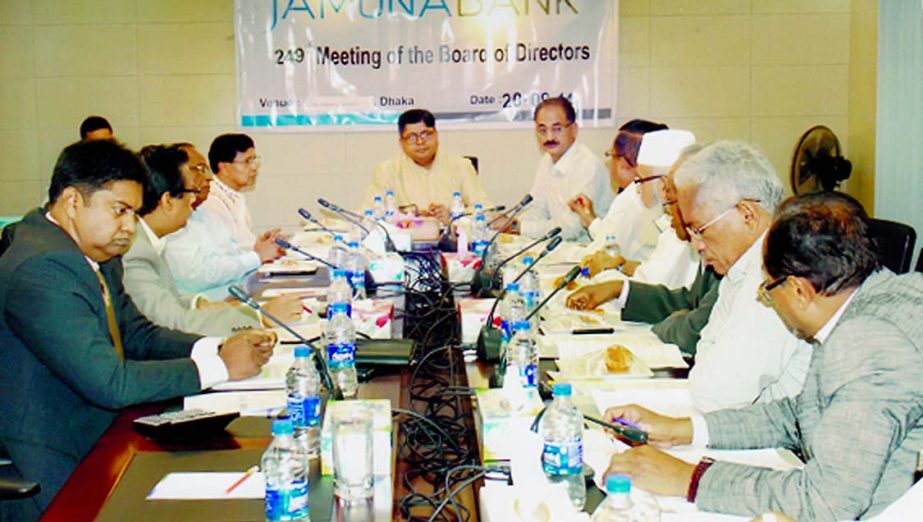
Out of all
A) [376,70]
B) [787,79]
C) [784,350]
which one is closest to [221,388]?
[784,350]

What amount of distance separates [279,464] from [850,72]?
593 centimetres

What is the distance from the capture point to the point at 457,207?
559 cm

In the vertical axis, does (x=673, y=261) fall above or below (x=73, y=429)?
above

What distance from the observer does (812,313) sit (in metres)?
1.62

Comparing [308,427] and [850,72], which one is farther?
[850,72]

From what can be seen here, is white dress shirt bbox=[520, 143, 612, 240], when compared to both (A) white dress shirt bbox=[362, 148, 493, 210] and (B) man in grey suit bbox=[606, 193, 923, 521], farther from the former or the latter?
(B) man in grey suit bbox=[606, 193, 923, 521]

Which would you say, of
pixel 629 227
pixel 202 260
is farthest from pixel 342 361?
pixel 629 227

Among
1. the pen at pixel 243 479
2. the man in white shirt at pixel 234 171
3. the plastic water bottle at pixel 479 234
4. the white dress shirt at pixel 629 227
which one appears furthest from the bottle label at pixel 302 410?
the man in white shirt at pixel 234 171

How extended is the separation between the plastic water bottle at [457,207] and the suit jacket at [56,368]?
3.30 metres

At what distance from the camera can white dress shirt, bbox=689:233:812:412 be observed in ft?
6.77

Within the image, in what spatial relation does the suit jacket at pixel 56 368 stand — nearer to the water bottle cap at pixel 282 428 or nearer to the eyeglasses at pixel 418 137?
the water bottle cap at pixel 282 428

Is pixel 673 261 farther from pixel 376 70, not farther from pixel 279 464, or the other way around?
pixel 376 70

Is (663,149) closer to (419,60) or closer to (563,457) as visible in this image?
(563,457)

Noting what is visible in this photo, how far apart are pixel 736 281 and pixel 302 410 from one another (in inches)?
39.0
